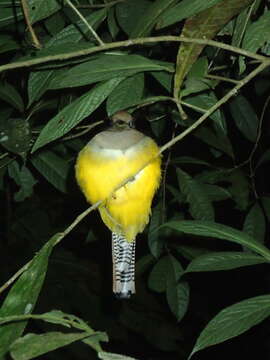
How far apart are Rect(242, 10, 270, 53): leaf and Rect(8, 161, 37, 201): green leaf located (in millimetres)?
1777

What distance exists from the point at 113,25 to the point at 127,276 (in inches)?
50.0

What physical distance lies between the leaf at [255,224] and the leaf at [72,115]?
1583mm

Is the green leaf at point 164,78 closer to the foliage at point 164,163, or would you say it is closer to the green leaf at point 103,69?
the foliage at point 164,163

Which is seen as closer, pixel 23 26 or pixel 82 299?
pixel 23 26

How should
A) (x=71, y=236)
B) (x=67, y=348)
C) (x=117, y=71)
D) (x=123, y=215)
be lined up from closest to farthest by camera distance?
(x=117, y=71) → (x=123, y=215) → (x=67, y=348) → (x=71, y=236)

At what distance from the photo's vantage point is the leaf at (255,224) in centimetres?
310

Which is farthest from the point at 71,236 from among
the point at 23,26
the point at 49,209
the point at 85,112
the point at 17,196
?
the point at 85,112

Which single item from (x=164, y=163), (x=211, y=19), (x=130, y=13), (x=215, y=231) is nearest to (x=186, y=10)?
(x=211, y=19)

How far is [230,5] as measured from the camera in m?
1.49

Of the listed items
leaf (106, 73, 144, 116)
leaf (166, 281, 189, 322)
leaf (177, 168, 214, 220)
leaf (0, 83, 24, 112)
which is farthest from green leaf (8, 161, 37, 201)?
leaf (106, 73, 144, 116)

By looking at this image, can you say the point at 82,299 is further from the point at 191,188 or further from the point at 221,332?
the point at 221,332

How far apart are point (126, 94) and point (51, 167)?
1384mm

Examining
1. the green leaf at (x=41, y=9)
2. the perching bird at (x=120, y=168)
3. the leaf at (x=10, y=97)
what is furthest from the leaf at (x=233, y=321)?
the leaf at (x=10, y=97)

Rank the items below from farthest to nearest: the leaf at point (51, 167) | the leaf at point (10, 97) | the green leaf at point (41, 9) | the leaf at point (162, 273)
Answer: the leaf at point (162, 273) → the leaf at point (51, 167) → the leaf at point (10, 97) → the green leaf at point (41, 9)
